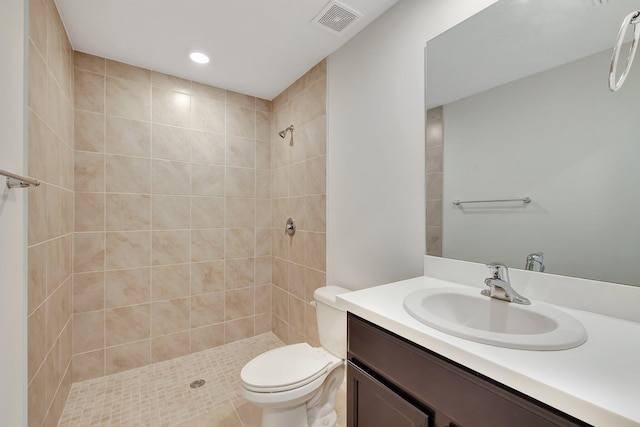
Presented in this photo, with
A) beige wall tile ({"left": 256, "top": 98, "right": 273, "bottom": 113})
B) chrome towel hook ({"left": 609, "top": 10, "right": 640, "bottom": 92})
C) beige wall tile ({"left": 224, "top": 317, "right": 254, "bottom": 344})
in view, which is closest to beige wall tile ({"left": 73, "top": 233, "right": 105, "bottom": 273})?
beige wall tile ({"left": 224, "top": 317, "right": 254, "bottom": 344})

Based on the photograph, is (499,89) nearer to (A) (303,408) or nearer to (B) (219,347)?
(A) (303,408)

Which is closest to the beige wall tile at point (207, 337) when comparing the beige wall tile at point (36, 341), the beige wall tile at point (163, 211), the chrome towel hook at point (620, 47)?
the beige wall tile at point (163, 211)

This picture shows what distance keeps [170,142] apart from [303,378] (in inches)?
77.9

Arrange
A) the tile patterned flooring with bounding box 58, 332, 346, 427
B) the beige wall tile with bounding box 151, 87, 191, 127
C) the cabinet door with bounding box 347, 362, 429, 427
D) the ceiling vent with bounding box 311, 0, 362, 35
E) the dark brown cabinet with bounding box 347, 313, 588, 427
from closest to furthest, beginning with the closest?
the dark brown cabinet with bounding box 347, 313, 588, 427 < the cabinet door with bounding box 347, 362, 429, 427 < the ceiling vent with bounding box 311, 0, 362, 35 < the tile patterned flooring with bounding box 58, 332, 346, 427 < the beige wall tile with bounding box 151, 87, 191, 127

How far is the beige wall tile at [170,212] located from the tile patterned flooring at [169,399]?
1095 mm

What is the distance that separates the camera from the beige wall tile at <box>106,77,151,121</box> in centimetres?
201

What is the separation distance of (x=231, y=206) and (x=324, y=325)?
4.56 ft

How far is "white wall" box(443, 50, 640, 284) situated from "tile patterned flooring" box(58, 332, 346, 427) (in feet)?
4.47

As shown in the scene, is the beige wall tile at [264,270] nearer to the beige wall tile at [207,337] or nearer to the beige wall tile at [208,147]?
the beige wall tile at [207,337]

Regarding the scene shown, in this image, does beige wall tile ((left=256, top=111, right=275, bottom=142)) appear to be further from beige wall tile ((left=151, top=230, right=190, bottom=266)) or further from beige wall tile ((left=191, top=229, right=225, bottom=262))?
beige wall tile ((left=151, top=230, right=190, bottom=266))

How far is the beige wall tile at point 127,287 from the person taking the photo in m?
2.03

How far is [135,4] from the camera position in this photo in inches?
57.9

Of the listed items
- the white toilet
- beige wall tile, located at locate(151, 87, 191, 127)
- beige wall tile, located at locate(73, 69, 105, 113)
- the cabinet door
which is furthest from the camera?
beige wall tile, located at locate(151, 87, 191, 127)

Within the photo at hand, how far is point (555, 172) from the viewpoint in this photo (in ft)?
3.04
